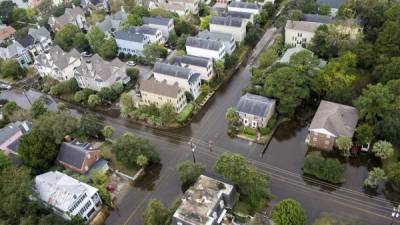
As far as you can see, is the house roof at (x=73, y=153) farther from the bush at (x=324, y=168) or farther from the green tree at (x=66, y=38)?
the green tree at (x=66, y=38)

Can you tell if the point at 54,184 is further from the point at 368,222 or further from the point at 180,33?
the point at 180,33

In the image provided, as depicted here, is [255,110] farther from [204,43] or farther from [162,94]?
[204,43]

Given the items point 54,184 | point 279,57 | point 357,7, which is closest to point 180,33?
point 279,57

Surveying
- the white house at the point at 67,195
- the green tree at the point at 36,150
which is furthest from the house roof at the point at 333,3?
the green tree at the point at 36,150

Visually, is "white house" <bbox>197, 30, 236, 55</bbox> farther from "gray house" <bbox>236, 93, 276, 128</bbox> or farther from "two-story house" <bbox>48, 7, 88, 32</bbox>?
"two-story house" <bbox>48, 7, 88, 32</bbox>

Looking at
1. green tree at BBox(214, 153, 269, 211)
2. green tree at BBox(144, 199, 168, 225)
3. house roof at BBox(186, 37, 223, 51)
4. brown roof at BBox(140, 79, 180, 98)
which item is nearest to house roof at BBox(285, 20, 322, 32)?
house roof at BBox(186, 37, 223, 51)
